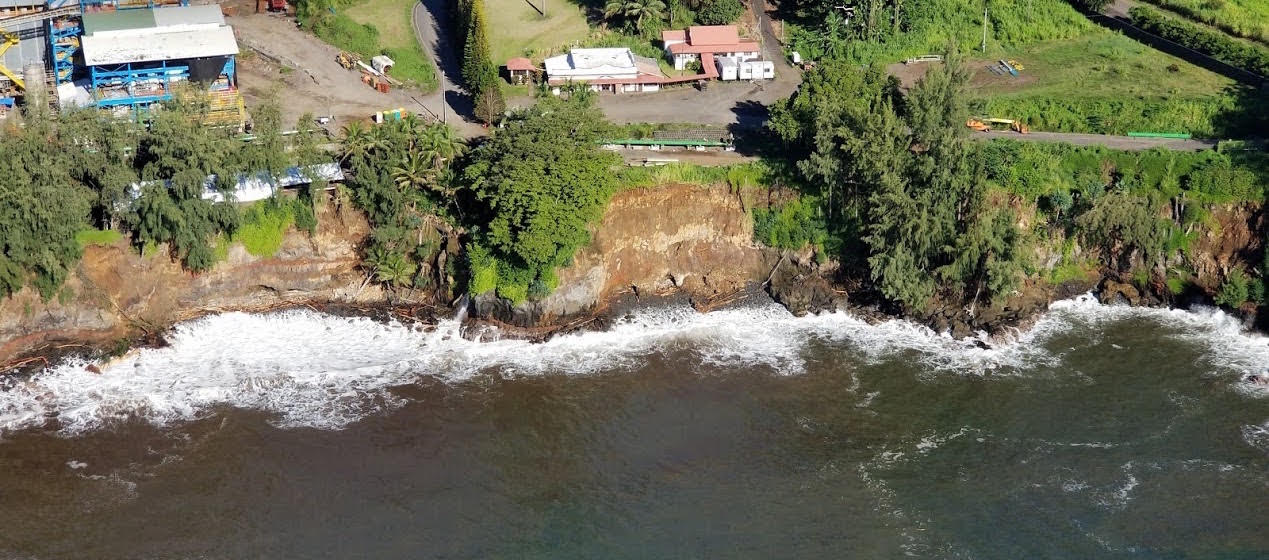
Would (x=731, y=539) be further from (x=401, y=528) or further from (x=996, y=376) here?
(x=996, y=376)

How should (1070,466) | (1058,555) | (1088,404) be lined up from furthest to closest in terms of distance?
1. (1088,404)
2. (1070,466)
3. (1058,555)

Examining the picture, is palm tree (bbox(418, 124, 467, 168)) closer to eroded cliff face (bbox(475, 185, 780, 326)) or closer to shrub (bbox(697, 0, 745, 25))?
eroded cliff face (bbox(475, 185, 780, 326))

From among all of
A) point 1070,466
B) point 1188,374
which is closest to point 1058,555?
A: point 1070,466


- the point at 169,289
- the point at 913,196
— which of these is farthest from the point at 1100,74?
the point at 169,289

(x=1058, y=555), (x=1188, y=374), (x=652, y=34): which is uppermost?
(x=652, y=34)

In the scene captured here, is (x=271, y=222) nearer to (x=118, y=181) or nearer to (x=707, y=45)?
(x=118, y=181)

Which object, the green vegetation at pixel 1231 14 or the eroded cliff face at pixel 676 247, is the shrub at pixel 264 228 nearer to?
the eroded cliff face at pixel 676 247
